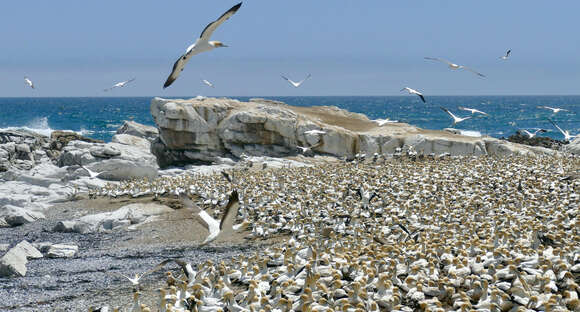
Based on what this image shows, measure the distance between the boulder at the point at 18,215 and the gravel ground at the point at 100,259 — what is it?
0.42 meters

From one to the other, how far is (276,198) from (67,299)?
7.69 meters

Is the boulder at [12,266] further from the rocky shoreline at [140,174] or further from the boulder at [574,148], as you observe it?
the boulder at [574,148]

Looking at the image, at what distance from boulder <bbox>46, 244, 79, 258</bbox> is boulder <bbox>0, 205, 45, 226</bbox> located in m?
4.89

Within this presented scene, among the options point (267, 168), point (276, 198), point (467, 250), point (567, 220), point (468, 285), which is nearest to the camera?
point (468, 285)

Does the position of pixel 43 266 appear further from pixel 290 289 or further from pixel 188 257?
pixel 290 289

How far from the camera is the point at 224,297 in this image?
921cm

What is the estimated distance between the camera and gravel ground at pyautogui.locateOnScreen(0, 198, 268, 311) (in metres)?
11.3

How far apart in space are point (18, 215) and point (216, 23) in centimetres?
1311

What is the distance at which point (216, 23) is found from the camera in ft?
32.8

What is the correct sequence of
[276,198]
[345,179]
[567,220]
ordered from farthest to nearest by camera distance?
1. [345,179]
2. [276,198]
3. [567,220]

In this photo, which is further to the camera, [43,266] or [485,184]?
[485,184]

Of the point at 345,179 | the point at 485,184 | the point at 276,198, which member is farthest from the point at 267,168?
the point at 485,184

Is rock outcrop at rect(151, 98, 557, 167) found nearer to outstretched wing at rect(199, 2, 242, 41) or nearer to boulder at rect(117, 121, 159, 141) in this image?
boulder at rect(117, 121, 159, 141)

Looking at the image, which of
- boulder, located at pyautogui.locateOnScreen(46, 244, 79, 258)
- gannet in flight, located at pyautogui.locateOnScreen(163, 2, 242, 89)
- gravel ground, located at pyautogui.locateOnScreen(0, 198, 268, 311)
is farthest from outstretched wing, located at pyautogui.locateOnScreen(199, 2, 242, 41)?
boulder, located at pyautogui.locateOnScreen(46, 244, 79, 258)
